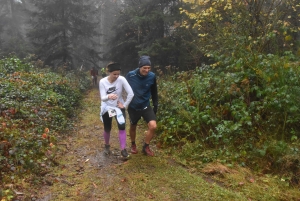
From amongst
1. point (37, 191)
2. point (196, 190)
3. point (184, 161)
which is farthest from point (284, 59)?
point (37, 191)

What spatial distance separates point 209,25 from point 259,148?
603 centimetres

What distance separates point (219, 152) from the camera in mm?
5613

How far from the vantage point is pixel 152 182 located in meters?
4.60

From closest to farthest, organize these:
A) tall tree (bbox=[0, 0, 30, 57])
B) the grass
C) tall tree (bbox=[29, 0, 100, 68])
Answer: the grass
tall tree (bbox=[29, 0, 100, 68])
tall tree (bbox=[0, 0, 30, 57])

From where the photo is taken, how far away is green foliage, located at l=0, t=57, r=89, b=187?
4.84 m

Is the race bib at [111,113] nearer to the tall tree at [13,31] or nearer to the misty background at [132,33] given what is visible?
the misty background at [132,33]

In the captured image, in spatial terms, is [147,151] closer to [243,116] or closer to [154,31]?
[243,116]

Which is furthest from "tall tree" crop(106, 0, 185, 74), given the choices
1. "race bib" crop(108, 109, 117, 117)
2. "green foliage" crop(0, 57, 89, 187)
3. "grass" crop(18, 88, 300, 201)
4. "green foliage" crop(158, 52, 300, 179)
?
"grass" crop(18, 88, 300, 201)

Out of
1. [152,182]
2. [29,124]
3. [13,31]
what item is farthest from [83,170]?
[13,31]

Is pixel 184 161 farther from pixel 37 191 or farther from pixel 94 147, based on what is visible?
pixel 37 191

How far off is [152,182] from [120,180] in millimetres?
578

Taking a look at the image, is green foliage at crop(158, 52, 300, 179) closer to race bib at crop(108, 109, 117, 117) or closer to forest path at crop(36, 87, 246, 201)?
forest path at crop(36, 87, 246, 201)

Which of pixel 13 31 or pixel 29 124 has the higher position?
pixel 13 31

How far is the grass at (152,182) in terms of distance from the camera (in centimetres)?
414
